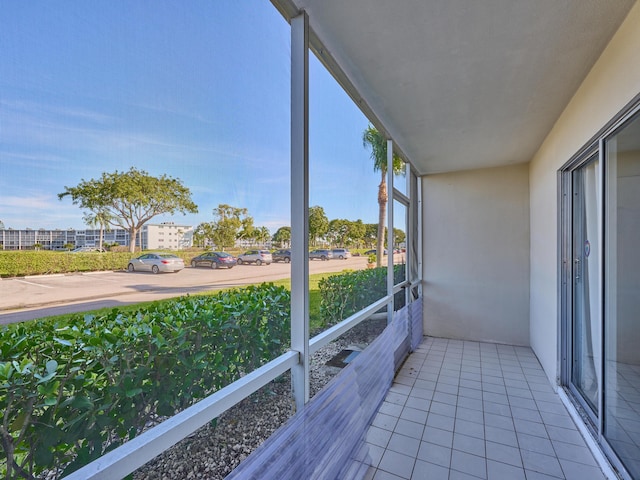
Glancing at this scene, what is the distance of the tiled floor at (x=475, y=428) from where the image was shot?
72.5 inches

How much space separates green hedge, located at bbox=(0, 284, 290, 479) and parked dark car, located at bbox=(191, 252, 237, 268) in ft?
0.43

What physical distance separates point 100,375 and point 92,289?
0.76 feet

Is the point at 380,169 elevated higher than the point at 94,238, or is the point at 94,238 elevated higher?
the point at 380,169

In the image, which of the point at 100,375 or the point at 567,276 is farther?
the point at 567,276

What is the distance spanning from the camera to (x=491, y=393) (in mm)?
2752

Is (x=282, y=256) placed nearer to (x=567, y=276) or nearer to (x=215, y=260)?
(x=215, y=260)

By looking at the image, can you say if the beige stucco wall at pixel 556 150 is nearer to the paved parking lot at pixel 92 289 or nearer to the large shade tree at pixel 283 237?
the large shade tree at pixel 283 237

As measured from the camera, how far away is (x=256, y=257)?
142 cm

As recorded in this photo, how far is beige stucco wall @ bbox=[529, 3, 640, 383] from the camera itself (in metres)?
1.48

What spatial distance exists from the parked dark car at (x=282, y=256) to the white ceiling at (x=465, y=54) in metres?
1.13

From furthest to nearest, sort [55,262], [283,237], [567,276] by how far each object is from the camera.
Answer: [567,276]
[283,237]
[55,262]

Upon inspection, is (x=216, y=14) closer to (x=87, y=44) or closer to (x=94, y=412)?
(x=87, y=44)

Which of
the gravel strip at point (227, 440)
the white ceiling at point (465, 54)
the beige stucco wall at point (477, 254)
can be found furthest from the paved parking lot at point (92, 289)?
the beige stucco wall at point (477, 254)

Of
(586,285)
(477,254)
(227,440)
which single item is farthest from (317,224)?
(477,254)
